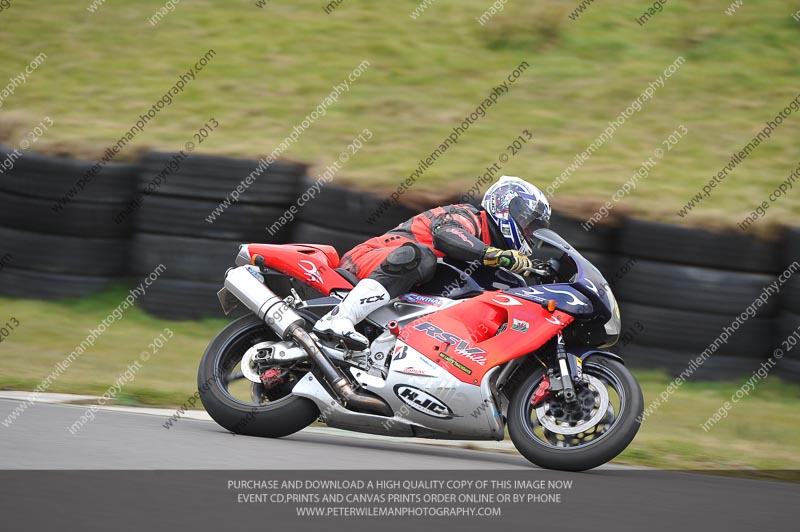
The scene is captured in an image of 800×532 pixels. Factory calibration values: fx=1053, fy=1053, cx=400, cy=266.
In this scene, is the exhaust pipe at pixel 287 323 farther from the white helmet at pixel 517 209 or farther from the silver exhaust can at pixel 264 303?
the white helmet at pixel 517 209

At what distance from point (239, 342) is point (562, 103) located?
7.66 metres

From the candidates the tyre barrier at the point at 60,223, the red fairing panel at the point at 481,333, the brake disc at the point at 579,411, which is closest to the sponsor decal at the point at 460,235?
the red fairing panel at the point at 481,333

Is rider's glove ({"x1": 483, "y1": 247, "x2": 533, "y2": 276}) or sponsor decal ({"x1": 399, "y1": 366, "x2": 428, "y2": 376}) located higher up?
rider's glove ({"x1": 483, "y1": 247, "x2": 533, "y2": 276})

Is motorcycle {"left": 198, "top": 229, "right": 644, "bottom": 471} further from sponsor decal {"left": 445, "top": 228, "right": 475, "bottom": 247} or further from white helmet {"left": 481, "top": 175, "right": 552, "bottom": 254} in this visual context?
sponsor decal {"left": 445, "top": 228, "right": 475, "bottom": 247}

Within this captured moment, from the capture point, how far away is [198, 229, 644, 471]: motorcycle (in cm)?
580

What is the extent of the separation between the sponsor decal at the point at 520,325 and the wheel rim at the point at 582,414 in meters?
0.30

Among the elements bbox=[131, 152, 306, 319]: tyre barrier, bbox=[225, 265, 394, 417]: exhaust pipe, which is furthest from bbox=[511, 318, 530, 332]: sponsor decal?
bbox=[131, 152, 306, 319]: tyre barrier

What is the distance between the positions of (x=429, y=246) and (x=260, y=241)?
3862mm

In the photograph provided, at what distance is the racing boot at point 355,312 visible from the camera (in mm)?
6168

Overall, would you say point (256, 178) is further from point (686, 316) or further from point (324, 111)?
point (686, 316)

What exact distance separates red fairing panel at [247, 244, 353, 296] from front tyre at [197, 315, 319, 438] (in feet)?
1.21

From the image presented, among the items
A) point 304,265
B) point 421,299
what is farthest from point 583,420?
point 304,265

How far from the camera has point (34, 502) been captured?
4.09m

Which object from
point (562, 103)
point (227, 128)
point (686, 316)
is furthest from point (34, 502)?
point (562, 103)
